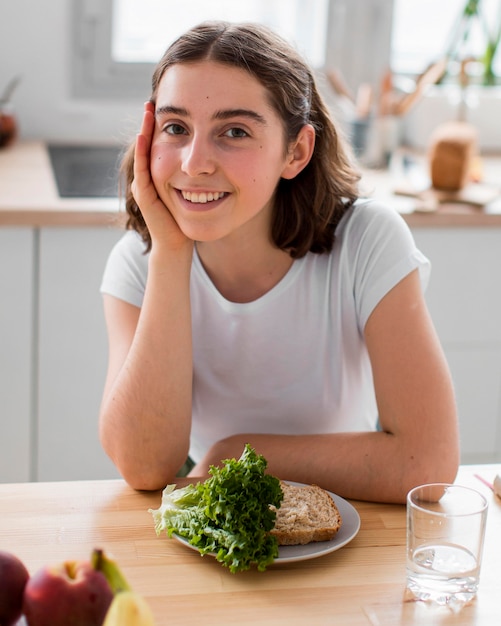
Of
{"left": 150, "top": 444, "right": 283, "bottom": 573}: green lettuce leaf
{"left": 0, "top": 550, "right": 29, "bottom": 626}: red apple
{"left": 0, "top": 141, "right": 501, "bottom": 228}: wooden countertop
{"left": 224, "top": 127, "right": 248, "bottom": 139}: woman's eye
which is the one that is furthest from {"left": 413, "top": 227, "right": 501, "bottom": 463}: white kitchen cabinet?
{"left": 0, "top": 550, "right": 29, "bottom": 626}: red apple

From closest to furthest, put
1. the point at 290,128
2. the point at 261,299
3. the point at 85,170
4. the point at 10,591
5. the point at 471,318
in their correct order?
the point at 10,591
the point at 290,128
the point at 261,299
the point at 471,318
the point at 85,170

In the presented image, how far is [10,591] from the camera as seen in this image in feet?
2.85

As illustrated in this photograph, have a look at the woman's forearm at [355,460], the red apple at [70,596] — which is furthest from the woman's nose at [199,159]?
the red apple at [70,596]

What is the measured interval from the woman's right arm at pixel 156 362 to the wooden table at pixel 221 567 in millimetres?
138

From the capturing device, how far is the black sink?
7.90 feet

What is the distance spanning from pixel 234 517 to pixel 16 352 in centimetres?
138

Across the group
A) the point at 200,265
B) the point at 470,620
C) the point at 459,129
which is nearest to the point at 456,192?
the point at 459,129

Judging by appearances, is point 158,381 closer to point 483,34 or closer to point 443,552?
point 443,552

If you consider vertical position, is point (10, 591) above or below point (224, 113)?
below

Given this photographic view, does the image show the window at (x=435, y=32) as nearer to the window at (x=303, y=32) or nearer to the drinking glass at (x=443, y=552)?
the window at (x=303, y=32)

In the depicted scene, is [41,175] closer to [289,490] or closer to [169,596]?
[289,490]

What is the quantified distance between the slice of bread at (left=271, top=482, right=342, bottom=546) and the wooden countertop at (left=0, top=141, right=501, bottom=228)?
3.13 feet

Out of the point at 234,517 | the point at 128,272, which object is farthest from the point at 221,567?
the point at 128,272

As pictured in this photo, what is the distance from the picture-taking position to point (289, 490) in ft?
3.99
